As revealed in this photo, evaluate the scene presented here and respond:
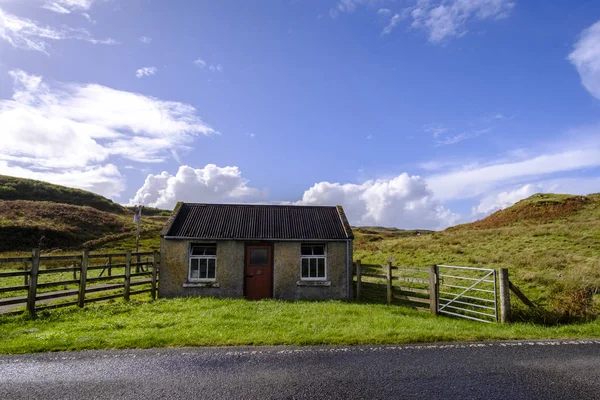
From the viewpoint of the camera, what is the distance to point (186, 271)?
16891 millimetres

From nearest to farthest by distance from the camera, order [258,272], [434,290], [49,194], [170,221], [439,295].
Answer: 1. [434,290]
2. [439,295]
3. [258,272]
4. [170,221]
5. [49,194]

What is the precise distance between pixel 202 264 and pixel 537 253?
22139 mm

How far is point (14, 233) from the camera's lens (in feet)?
173

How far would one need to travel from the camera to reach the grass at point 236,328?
356 inches

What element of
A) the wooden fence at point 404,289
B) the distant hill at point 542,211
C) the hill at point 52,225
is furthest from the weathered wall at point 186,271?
the distant hill at point 542,211

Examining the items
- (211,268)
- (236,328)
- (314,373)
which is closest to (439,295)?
(236,328)

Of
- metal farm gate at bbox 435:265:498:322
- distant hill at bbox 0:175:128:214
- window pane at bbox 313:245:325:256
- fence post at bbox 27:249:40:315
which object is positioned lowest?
metal farm gate at bbox 435:265:498:322

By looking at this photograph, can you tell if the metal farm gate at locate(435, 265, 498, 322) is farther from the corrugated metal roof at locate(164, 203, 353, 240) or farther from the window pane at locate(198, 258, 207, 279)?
the window pane at locate(198, 258, 207, 279)

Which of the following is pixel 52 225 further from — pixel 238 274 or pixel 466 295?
pixel 466 295

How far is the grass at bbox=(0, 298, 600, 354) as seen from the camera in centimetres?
905

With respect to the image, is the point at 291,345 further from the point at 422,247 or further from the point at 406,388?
the point at 422,247


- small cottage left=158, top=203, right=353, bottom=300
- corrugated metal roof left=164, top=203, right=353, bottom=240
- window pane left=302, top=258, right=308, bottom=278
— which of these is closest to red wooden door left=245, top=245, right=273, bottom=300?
small cottage left=158, top=203, right=353, bottom=300

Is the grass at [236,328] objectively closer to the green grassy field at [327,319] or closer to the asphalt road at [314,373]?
the green grassy field at [327,319]

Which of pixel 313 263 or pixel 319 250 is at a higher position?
pixel 319 250
